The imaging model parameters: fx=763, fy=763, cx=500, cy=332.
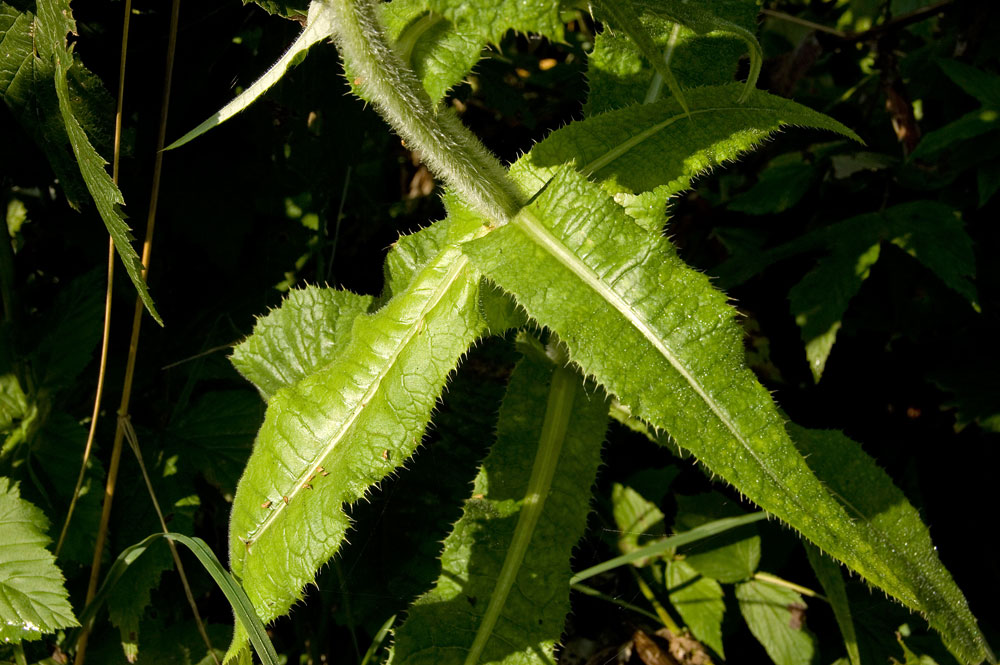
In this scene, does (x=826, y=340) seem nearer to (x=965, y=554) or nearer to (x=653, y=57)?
(x=965, y=554)

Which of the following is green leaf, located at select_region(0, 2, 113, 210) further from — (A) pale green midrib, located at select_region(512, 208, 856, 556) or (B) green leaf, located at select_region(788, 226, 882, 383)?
(B) green leaf, located at select_region(788, 226, 882, 383)

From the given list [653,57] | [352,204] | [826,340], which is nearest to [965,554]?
[826,340]

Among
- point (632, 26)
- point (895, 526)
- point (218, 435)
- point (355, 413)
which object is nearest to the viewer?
point (632, 26)

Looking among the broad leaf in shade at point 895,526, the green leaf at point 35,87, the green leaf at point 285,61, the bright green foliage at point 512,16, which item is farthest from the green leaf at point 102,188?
the broad leaf in shade at point 895,526

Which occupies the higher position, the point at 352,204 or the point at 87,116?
the point at 87,116

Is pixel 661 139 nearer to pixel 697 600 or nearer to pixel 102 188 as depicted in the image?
pixel 102 188

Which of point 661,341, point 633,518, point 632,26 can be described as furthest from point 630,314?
point 633,518
